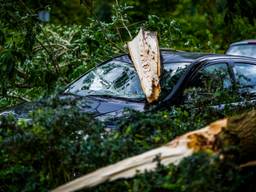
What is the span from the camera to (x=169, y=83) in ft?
25.2

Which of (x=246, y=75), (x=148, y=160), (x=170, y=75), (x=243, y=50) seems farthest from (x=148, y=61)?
(x=243, y=50)

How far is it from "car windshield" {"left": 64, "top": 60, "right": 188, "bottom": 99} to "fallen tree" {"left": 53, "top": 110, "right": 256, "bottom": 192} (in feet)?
9.10

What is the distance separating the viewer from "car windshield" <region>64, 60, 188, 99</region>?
7781 mm

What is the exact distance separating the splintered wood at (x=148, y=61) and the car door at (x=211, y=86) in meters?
0.38

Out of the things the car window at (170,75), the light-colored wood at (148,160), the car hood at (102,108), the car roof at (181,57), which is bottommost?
the light-colored wood at (148,160)

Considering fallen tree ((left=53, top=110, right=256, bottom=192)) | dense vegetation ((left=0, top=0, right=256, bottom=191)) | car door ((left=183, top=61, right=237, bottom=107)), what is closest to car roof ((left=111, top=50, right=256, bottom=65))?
car door ((left=183, top=61, right=237, bottom=107))

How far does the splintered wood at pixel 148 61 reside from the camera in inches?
296

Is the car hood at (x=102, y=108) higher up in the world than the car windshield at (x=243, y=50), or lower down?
lower down

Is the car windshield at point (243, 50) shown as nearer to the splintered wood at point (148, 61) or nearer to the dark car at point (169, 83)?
the dark car at point (169, 83)

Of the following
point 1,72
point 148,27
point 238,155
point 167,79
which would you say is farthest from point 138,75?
point 238,155

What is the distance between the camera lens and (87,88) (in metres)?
8.25

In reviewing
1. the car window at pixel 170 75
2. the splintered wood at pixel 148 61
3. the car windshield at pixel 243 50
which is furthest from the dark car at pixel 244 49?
the car window at pixel 170 75

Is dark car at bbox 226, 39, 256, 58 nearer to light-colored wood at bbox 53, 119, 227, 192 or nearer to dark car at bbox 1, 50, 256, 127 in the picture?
dark car at bbox 1, 50, 256, 127

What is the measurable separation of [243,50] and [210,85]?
21.6 feet
